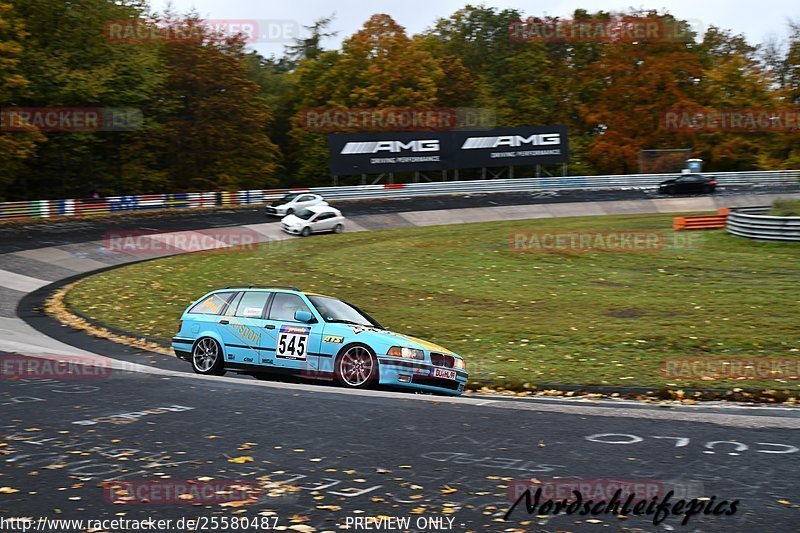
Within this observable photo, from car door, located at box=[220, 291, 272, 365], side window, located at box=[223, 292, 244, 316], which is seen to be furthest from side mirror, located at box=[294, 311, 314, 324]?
side window, located at box=[223, 292, 244, 316]

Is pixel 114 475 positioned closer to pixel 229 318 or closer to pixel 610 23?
pixel 229 318

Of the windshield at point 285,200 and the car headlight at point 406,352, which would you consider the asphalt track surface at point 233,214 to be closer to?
the windshield at point 285,200

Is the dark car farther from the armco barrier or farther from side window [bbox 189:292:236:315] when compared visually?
side window [bbox 189:292:236:315]

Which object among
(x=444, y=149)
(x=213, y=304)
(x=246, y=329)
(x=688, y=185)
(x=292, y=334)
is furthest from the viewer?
(x=444, y=149)

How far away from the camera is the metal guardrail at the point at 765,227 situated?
29.2m

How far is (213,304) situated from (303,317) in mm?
2161

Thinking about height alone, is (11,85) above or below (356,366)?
above

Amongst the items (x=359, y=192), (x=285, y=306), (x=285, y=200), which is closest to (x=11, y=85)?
(x=285, y=200)

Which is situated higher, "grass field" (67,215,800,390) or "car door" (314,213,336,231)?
"car door" (314,213,336,231)

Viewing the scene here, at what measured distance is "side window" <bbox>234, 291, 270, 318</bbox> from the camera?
13000 mm

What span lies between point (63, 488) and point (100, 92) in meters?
46.6

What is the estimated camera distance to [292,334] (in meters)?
12.4

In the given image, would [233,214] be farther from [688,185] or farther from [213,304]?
[213,304]

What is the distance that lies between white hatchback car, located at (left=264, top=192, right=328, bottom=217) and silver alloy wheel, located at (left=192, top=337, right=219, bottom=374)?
27119mm
